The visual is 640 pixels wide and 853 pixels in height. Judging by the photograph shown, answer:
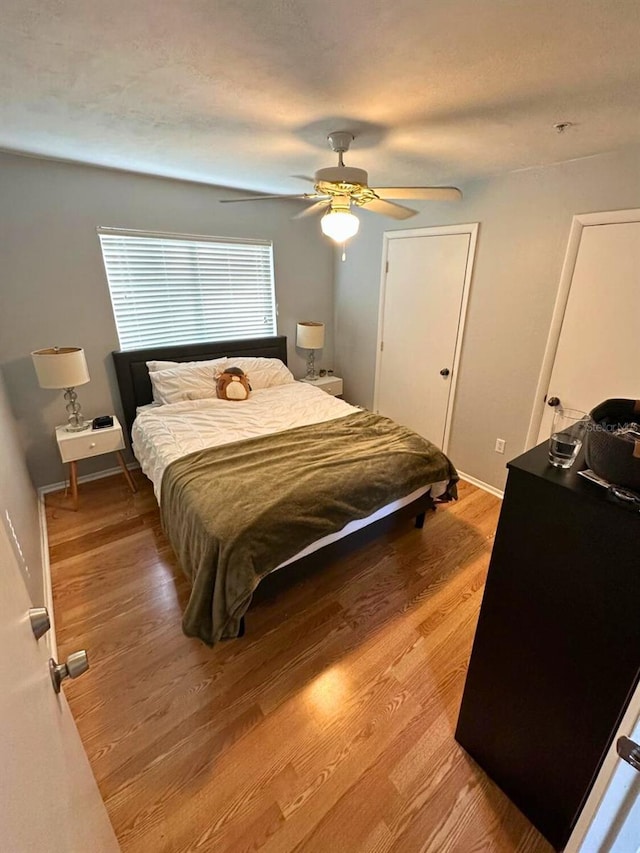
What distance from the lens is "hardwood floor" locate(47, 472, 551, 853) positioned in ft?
4.08

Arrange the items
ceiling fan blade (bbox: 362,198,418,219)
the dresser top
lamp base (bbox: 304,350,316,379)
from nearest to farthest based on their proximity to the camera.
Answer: the dresser top → ceiling fan blade (bbox: 362,198,418,219) → lamp base (bbox: 304,350,316,379)

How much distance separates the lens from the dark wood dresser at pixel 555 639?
2.98 feet

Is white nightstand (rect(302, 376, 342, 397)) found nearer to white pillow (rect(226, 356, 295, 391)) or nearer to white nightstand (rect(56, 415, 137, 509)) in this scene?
white pillow (rect(226, 356, 295, 391))

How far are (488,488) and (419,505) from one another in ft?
3.34

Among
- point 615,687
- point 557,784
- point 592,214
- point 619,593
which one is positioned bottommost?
point 557,784

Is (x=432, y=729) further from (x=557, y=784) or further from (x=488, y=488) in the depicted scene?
(x=488, y=488)

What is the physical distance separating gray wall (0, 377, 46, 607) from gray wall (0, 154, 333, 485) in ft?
0.81

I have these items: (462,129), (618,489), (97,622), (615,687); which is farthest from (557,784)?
(462,129)

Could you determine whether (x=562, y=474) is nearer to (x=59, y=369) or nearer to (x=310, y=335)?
(x=59, y=369)

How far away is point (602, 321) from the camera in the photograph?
7.45ft

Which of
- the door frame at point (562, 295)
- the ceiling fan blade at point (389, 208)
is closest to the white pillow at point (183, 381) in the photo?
the ceiling fan blade at point (389, 208)

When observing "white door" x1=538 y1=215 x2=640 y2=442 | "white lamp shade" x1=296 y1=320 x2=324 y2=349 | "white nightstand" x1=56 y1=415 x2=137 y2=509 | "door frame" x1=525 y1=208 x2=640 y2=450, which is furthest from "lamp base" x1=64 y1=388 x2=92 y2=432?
"white door" x1=538 y1=215 x2=640 y2=442

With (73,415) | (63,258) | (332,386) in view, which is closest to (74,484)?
(73,415)

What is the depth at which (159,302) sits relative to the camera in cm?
321
